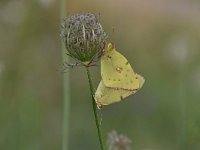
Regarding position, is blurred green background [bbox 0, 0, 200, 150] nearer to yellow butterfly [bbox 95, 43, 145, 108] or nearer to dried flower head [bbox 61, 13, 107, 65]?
yellow butterfly [bbox 95, 43, 145, 108]

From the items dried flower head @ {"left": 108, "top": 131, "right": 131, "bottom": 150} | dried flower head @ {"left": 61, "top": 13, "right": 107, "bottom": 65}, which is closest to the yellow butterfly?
dried flower head @ {"left": 61, "top": 13, "right": 107, "bottom": 65}

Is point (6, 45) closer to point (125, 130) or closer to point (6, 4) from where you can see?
point (6, 4)

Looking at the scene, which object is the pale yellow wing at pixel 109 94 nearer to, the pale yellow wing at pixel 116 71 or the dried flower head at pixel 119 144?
the pale yellow wing at pixel 116 71

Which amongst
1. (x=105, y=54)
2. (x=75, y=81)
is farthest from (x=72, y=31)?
(x=75, y=81)

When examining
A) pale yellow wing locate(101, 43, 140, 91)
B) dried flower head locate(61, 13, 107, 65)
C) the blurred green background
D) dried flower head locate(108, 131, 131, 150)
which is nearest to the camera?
dried flower head locate(61, 13, 107, 65)

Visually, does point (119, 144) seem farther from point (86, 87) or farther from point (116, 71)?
point (86, 87)

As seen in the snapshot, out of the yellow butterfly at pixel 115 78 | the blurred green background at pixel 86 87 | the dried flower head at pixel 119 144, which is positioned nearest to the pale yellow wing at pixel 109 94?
the yellow butterfly at pixel 115 78
